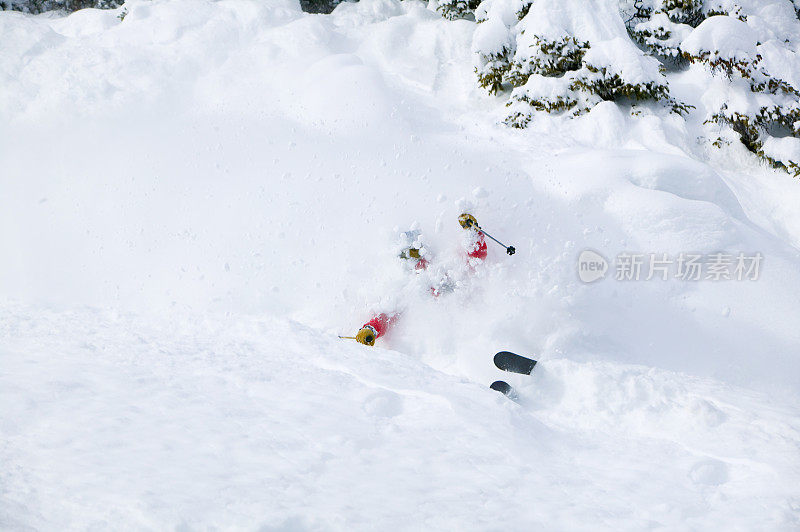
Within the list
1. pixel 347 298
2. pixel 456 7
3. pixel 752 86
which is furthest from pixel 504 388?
pixel 456 7

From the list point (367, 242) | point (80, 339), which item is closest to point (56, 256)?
point (80, 339)

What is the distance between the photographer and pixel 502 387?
474 cm

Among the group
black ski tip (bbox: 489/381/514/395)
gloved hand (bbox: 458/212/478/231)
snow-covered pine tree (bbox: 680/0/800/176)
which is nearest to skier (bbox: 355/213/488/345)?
gloved hand (bbox: 458/212/478/231)

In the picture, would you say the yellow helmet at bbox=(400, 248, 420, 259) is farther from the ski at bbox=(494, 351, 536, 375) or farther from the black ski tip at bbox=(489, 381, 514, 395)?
the black ski tip at bbox=(489, 381, 514, 395)

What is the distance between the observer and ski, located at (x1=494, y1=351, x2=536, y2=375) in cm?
495

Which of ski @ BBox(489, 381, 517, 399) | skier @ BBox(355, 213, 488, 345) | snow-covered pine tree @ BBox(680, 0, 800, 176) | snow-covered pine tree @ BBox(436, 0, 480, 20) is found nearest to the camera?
ski @ BBox(489, 381, 517, 399)

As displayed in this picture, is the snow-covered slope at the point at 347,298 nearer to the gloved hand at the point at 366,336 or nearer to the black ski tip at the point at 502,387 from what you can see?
the black ski tip at the point at 502,387

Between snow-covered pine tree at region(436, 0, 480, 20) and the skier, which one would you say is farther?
snow-covered pine tree at region(436, 0, 480, 20)

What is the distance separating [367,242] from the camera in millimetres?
6289

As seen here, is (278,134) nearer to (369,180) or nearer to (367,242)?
(369,180)

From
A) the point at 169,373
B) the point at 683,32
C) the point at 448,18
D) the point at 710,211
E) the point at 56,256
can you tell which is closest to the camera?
the point at 169,373

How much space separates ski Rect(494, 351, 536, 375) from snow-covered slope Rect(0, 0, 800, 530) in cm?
11

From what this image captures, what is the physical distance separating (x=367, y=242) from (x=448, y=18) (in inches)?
254

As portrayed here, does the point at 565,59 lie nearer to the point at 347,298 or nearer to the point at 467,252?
the point at 467,252
